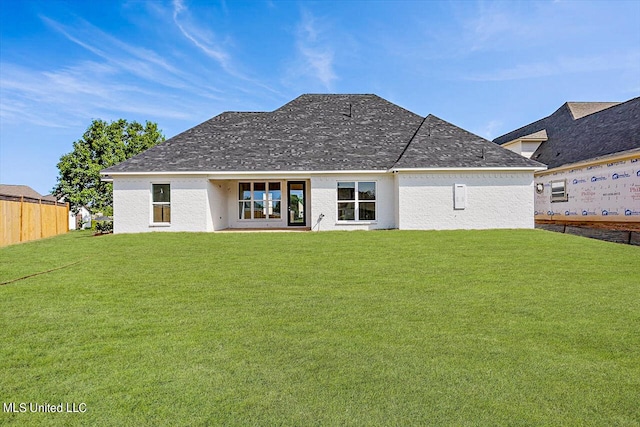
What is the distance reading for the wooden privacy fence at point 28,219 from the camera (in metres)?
15.6

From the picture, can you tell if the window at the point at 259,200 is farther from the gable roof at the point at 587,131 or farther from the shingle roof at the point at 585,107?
the shingle roof at the point at 585,107

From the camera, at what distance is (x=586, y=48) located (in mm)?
15164

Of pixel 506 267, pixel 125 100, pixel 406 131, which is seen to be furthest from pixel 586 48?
pixel 125 100

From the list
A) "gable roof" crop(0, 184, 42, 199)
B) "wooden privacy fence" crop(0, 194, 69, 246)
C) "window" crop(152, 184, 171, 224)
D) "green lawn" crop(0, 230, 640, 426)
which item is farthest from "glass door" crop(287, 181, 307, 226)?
"gable roof" crop(0, 184, 42, 199)

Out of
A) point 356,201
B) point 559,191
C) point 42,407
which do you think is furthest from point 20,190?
point 559,191

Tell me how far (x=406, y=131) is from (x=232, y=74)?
32.2 feet

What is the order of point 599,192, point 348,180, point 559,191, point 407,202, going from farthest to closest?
1. point 559,191
2. point 599,192
3. point 348,180
4. point 407,202

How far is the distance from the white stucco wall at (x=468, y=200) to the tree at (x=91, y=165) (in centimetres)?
2539

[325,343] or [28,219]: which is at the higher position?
[28,219]

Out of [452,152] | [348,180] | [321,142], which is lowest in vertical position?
[348,180]

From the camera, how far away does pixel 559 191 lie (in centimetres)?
2194

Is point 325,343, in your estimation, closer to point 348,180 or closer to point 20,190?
point 348,180

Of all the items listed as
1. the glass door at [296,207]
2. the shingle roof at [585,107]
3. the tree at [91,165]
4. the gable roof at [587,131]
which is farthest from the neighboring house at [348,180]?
the tree at [91,165]

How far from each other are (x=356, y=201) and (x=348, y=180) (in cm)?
109
